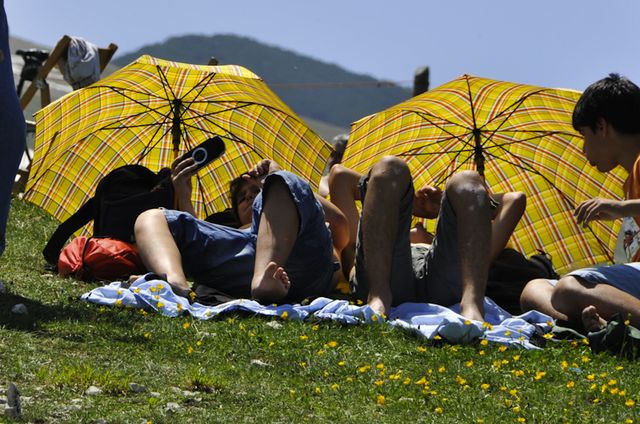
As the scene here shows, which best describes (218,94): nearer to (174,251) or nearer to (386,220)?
(174,251)

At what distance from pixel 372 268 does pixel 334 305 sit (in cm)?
28

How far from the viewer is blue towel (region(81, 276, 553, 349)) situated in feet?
18.9

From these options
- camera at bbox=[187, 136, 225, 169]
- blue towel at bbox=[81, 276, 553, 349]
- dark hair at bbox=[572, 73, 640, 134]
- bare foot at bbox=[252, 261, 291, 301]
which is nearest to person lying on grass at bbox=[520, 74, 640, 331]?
dark hair at bbox=[572, 73, 640, 134]

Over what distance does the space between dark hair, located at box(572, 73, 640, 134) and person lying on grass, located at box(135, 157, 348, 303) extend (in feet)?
5.11

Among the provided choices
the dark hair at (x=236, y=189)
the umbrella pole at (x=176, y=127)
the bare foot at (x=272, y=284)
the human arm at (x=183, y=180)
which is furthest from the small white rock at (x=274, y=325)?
the umbrella pole at (x=176, y=127)

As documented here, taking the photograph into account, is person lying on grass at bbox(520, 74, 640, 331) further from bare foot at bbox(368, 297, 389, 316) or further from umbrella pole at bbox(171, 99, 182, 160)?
umbrella pole at bbox(171, 99, 182, 160)

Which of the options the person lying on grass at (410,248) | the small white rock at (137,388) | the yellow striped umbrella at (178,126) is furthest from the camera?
the yellow striped umbrella at (178,126)

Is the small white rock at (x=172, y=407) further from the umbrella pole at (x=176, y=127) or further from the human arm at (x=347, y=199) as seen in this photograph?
the umbrella pole at (x=176, y=127)

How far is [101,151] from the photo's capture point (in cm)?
847

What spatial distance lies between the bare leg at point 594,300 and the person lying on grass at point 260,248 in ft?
4.55

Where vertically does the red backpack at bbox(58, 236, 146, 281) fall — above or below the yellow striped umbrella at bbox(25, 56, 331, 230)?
below

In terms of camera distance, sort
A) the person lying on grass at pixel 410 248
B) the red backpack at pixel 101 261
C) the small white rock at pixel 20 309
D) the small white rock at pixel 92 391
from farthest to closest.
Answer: the red backpack at pixel 101 261
the person lying on grass at pixel 410 248
the small white rock at pixel 20 309
the small white rock at pixel 92 391

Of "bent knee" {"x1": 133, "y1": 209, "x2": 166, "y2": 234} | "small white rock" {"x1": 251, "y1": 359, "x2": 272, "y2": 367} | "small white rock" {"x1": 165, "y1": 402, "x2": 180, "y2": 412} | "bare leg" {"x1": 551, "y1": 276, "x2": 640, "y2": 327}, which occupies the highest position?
"bent knee" {"x1": 133, "y1": 209, "x2": 166, "y2": 234}

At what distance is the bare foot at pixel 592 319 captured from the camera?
582cm
